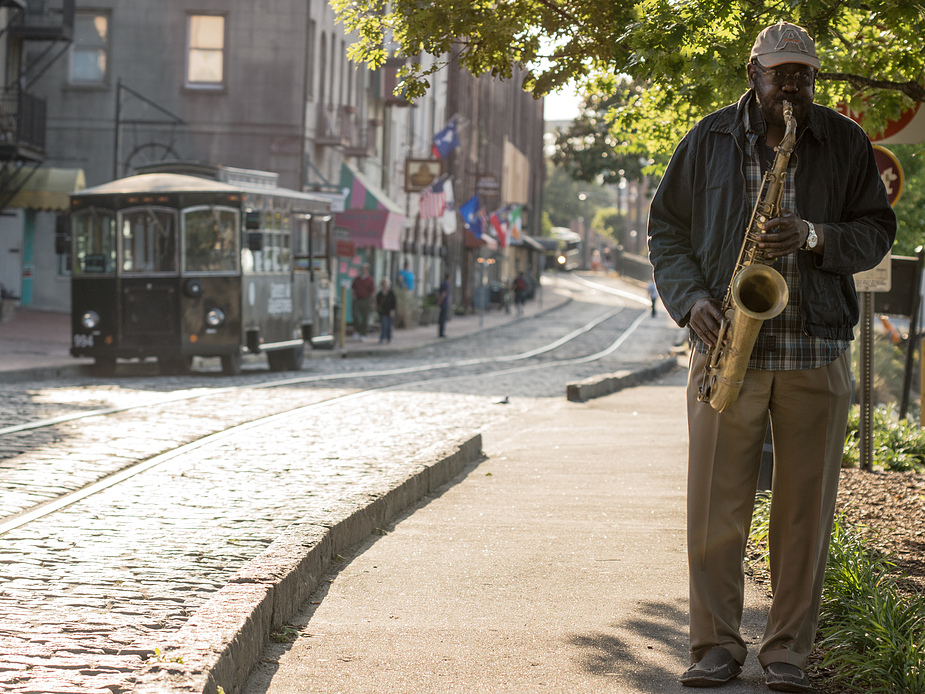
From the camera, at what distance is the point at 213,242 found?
20.2 meters

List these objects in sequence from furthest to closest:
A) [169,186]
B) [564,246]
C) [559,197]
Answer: [559,197]
[564,246]
[169,186]

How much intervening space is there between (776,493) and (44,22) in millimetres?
29342

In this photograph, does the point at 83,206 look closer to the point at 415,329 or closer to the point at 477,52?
the point at 477,52

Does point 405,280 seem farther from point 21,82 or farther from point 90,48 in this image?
point 21,82

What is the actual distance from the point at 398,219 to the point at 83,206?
17128mm

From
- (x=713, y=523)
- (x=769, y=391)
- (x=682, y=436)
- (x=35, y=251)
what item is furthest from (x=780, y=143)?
(x=35, y=251)

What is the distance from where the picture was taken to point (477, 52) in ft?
25.6

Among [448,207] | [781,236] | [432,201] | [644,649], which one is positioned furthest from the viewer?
[448,207]

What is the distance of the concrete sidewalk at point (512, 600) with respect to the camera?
14.9 feet

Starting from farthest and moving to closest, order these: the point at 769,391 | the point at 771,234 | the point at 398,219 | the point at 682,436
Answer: the point at 398,219 < the point at 682,436 < the point at 769,391 < the point at 771,234

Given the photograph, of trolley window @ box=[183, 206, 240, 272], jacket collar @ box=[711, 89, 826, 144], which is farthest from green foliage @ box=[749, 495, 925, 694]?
trolley window @ box=[183, 206, 240, 272]

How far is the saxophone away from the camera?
4.05 meters

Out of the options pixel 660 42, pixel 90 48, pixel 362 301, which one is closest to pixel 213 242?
pixel 362 301

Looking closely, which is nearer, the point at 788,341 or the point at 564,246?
the point at 788,341
